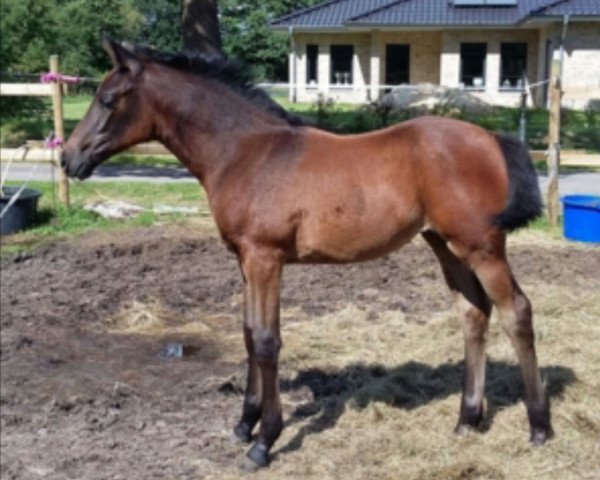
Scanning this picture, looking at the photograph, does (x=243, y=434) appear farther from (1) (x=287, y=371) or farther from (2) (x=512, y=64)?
(2) (x=512, y=64)

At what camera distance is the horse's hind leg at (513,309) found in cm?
425

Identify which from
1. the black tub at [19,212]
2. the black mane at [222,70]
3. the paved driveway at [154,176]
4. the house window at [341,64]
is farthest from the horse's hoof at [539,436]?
the house window at [341,64]

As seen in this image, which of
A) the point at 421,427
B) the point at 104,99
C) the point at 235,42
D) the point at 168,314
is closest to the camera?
the point at 104,99

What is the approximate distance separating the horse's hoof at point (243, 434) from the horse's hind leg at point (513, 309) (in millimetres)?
1396

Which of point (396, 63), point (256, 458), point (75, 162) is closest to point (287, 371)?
point (256, 458)

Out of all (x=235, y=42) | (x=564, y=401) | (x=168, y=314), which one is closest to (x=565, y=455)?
(x=564, y=401)

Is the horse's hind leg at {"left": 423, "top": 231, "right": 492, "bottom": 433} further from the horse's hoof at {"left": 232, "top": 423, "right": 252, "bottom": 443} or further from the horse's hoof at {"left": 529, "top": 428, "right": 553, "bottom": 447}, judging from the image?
the horse's hoof at {"left": 232, "top": 423, "right": 252, "bottom": 443}

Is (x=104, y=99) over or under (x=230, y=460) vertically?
over

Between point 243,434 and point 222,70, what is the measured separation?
1.84 metres

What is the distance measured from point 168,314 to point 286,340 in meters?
1.09

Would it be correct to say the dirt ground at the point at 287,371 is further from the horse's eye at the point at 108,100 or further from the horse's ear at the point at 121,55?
the horse's ear at the point at 121,55

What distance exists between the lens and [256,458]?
4312 millimetres

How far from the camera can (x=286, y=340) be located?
6.20m

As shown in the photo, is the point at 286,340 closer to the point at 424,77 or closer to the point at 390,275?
the point at 390,275
